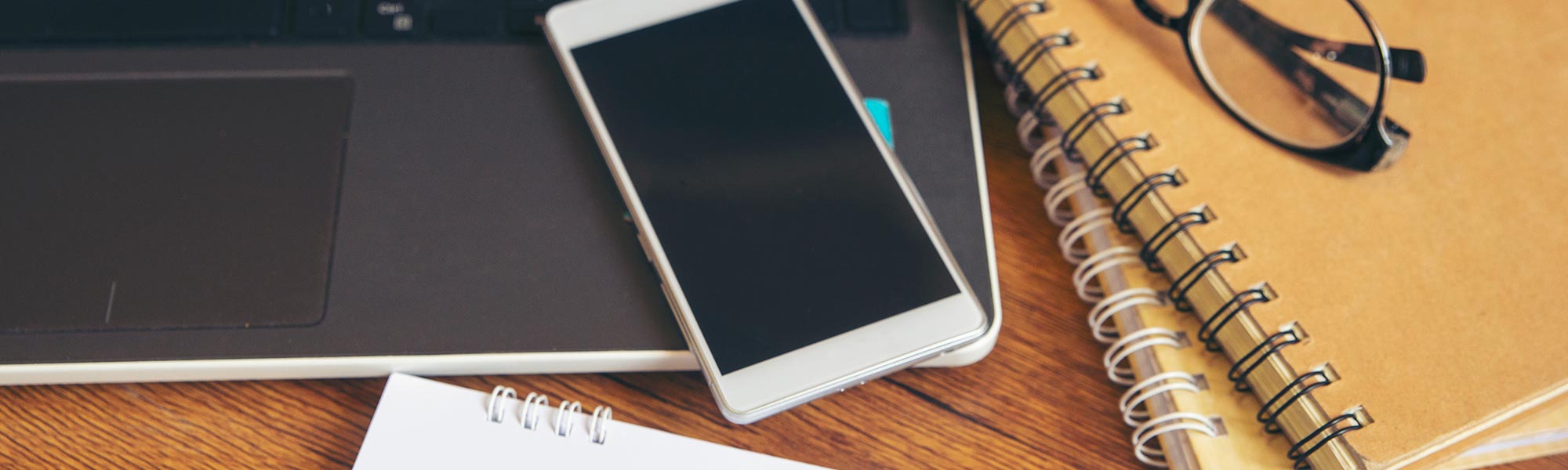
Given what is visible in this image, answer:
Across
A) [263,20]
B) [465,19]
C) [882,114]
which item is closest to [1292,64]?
[882,114]

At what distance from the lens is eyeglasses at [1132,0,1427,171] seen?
510 millimetres

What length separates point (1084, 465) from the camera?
51 cm

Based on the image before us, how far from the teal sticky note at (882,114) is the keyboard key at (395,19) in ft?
0.86

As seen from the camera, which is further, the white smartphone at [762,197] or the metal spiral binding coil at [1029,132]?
the metal spiral binding coil at [1029,132]

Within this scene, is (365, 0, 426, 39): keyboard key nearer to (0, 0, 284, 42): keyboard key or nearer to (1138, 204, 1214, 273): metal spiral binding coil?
(0, 0, 284, 42): keyboard key

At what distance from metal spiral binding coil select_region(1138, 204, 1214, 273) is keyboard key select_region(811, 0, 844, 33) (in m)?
0.22

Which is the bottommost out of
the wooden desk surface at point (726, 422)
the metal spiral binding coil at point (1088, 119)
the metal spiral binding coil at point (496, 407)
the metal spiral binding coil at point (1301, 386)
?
the wooden desk surface at point (726, 422)

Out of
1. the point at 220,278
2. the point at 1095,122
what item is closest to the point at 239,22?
the point at 220,278

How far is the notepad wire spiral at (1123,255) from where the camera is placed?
467mm

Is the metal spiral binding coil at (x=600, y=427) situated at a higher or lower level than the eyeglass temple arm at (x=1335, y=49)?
lower

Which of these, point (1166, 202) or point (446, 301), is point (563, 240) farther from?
point (1166, 202)

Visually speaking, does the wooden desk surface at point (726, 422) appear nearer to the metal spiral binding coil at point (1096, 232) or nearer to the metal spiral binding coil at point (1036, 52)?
the metal spiral binding coil at point (1096, 232)

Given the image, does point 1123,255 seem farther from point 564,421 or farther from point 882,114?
point 564,421

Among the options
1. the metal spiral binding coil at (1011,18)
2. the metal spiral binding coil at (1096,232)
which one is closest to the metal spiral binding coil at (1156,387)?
the metal spiral binding coil at (1096,232)
